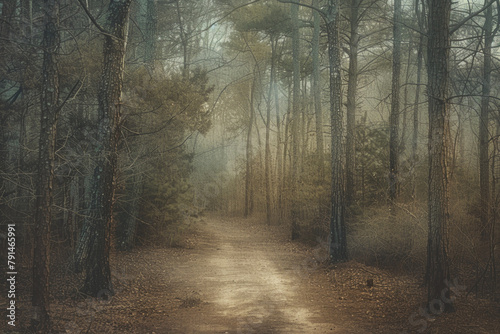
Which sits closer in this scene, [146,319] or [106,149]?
[146,319]

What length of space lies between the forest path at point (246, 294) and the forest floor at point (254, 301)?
2 cm

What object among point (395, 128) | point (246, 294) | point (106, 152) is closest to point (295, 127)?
point (395, 128)

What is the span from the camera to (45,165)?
5.95 metres

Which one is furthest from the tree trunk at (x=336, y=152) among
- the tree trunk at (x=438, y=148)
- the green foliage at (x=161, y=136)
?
the green foliage at (x=161, y=136)

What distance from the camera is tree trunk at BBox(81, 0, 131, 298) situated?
815 centimetres

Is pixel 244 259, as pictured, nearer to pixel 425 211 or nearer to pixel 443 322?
pixel 425 211

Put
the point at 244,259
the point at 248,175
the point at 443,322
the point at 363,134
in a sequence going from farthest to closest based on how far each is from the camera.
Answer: the point at 248,175, the point at 363,134, the point at 244,259, the point at 443,322

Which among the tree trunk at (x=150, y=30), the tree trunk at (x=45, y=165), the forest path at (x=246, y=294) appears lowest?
the forest path at (x=246, y=294)

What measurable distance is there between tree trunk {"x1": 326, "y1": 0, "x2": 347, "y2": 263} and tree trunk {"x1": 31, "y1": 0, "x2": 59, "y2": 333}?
768 centimetres

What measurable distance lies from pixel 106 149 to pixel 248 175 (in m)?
21.5

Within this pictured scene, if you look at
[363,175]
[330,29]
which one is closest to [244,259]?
[363,175]

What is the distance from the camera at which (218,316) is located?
7.21 metres

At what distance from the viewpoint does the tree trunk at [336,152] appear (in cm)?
1148

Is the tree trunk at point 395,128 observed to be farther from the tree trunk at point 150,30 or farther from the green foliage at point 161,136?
the tree trunk at point 150,30
